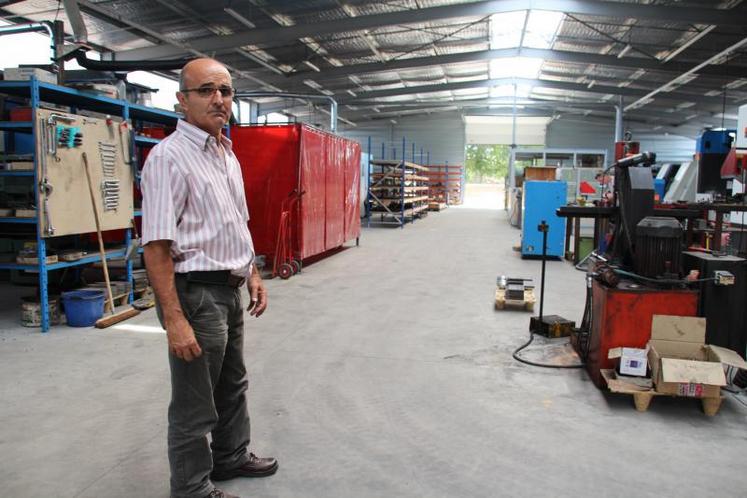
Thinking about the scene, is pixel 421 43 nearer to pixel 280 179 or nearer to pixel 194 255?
pixel 280 179

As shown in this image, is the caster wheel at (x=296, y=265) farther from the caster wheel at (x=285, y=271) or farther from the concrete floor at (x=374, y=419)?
the concrete floor at (x=374, y=419)

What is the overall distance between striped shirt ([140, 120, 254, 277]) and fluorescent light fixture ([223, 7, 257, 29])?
991 cm

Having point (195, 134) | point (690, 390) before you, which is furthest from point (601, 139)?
point (195, 134)

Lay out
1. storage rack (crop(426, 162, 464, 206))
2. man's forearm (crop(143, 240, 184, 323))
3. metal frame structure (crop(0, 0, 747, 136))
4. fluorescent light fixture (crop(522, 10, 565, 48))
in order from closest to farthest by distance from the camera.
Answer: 1. man's forearm (crop(143, 240, 184, 323))
2. metal frame structure (crop(0, 0, 747, 136))
3. fluorescent light fixture (crop(522, 10, 565, 48))
4. storage rack (crop(426, 162, 464, 206))

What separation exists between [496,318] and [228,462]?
3.80 meters

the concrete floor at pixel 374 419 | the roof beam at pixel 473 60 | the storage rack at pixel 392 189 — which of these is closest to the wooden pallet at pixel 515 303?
the concrete floor at pixel 374 419

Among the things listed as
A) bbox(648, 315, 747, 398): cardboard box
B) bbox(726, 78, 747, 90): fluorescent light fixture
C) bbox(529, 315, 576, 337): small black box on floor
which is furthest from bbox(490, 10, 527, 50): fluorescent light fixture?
bbox(648, 315, 747, 398): cardboard box

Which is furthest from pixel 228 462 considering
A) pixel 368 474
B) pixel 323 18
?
pixel 323 18

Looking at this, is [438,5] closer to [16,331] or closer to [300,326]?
[300,326]

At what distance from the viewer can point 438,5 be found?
41.0 ft

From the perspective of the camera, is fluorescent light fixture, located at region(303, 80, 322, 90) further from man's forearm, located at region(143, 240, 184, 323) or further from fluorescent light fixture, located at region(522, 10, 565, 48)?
man's forearm, located at region(143, 240, 184, 323)

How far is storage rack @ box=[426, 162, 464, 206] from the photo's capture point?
2703 centimetres

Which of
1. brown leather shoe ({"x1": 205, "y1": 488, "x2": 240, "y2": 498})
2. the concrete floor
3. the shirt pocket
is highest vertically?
the shirt pocket

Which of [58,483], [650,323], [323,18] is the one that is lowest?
[58,483]
